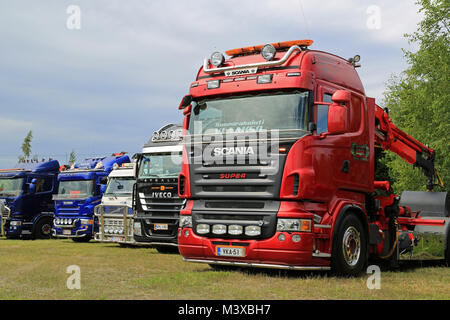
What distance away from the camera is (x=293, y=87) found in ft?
30.6

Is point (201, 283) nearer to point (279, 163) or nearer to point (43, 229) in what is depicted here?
point (279, 163)

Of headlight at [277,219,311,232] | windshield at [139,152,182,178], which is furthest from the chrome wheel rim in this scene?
Answer: windshield at [139,152,182,178]

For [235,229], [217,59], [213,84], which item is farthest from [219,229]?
[217,59]

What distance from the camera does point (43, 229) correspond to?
24.6 metres

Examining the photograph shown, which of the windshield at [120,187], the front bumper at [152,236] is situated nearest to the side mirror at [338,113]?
the front bumper at [152,236]

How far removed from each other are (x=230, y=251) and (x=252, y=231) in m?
0.55

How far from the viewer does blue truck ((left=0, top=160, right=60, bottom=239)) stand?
2397 centimetres

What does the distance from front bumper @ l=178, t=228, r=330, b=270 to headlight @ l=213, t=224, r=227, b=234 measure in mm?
141

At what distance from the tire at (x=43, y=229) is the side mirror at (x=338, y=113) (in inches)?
720

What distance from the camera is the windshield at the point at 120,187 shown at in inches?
744

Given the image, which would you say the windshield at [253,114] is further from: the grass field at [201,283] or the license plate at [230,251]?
the grass field at [201,283]
